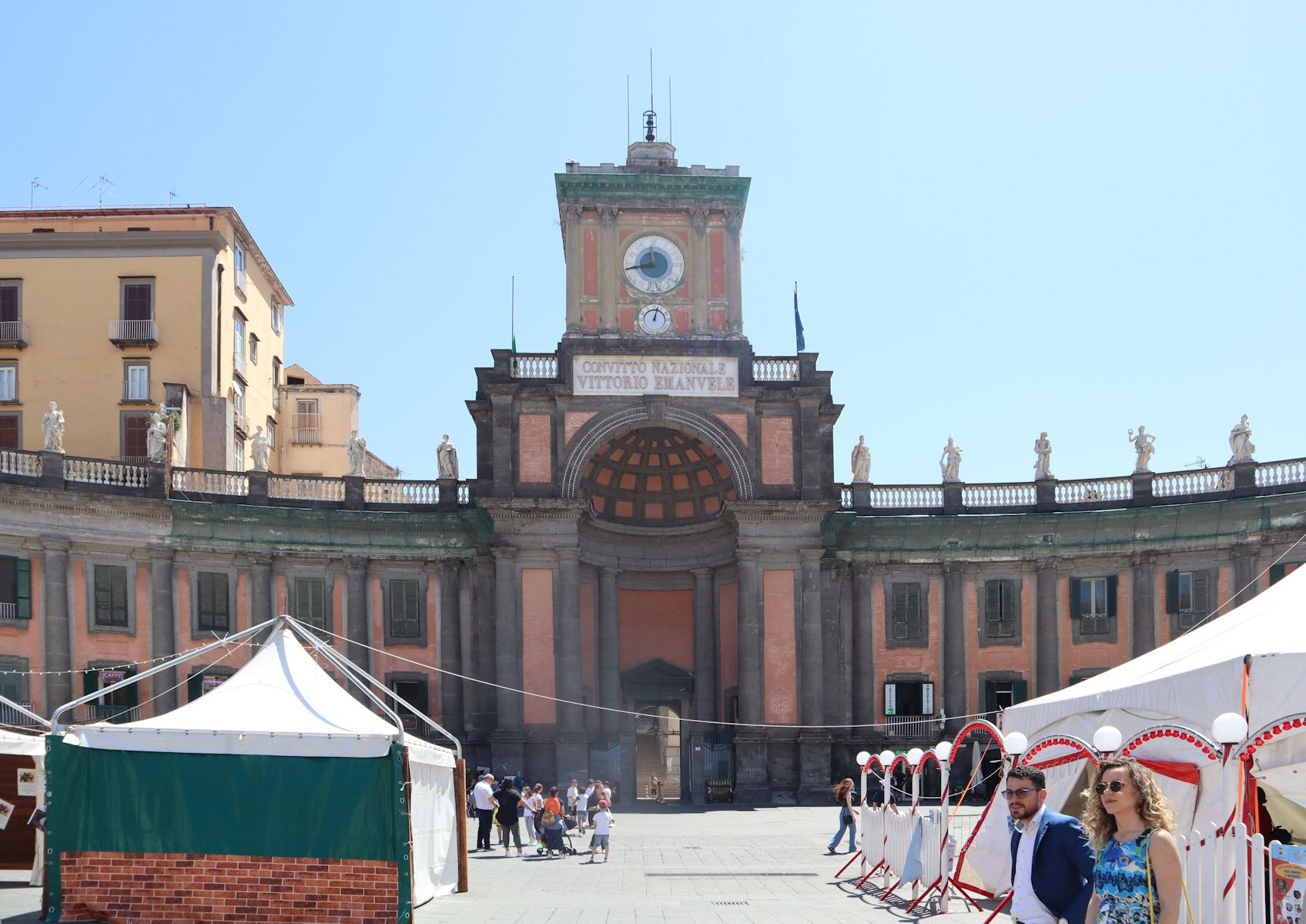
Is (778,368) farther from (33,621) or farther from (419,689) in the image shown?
(33,621)

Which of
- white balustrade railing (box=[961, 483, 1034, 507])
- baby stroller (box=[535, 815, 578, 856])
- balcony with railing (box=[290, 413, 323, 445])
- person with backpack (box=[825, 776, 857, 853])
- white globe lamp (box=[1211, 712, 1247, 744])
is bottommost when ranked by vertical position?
baby stroller (box=[535, 815, 578, 856])

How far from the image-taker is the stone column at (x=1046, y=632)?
4897cm

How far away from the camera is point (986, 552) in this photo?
4978cm

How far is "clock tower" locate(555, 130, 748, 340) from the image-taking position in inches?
1946

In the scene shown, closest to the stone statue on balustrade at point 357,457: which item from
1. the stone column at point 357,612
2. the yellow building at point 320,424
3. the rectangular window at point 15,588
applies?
the stone column at point 357,612

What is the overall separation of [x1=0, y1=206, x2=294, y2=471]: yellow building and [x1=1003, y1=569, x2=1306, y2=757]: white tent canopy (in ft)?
132

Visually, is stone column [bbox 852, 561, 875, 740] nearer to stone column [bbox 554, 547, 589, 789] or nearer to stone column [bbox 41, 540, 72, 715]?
stone column [bbox 554, 547, 589, 789]

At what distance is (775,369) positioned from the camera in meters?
49.1

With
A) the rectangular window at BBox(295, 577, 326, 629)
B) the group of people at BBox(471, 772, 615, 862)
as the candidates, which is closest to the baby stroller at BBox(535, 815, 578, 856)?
the group of people at BBox(471, 772, 615, 862)

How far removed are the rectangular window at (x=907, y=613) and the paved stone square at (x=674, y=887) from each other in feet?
45.3

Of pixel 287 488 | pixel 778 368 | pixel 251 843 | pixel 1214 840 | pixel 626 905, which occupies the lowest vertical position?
pixel 626 905

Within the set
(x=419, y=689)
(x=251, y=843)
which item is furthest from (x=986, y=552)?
(x=251, y=843)

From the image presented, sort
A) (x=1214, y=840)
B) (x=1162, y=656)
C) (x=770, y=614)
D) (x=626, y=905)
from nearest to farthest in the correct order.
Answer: (x=1214, y=840) < (x=1162, y=656) < (x=626, y=905) < (x=770, y=614)

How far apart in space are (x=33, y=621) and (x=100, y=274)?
15.6 meters
